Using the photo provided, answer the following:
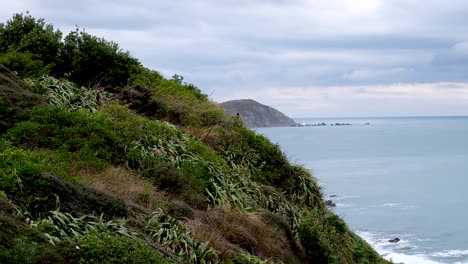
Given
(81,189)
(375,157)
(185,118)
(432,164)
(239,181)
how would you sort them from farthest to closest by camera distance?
(375,157)
(432,164)
(185,118)
(239,181)
(81,189)

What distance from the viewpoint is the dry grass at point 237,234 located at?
866 cm

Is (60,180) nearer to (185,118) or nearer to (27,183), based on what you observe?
(27,183)

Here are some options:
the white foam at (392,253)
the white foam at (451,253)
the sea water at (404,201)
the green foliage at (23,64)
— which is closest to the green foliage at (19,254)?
the green foliage at (23,64)

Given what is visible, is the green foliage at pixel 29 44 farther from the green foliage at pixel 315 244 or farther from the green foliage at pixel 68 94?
the green foliage at pixel 315 244

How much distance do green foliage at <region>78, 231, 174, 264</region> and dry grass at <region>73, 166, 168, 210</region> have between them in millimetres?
2462

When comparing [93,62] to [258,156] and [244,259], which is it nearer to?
[258,156]

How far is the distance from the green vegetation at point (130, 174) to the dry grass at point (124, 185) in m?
0.03

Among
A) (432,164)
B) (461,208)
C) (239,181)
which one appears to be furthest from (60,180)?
(432,164)

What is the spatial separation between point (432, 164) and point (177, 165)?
100846mm

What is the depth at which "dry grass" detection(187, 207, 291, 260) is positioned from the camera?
8.66 m

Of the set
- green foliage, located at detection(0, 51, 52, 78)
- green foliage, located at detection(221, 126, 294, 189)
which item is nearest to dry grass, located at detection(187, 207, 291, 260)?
green foliage, located at detection(221, 126, 294, 189)

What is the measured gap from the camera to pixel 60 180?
7.61 meters

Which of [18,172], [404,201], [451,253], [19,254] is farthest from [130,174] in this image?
[404,201]

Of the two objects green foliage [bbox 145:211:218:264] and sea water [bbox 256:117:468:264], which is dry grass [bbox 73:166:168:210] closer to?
green foliage [bbox 145:211:218:264]
